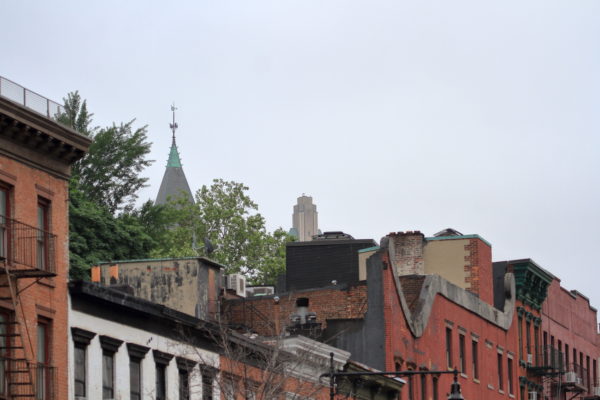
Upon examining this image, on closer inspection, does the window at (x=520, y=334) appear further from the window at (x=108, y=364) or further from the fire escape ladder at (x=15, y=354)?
the fire escape ladder at (x=15, y=354)

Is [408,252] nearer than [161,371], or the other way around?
[161,371]

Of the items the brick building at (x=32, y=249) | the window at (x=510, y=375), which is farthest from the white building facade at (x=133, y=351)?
the window at (x=510, y=375)

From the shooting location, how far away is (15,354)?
38.1 meters

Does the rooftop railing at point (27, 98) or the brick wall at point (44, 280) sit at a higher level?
the rooftop railing at point (27, 98)

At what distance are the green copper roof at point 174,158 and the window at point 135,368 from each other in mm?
106693

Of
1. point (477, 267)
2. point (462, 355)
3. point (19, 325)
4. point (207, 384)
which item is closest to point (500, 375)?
point (477, 267)

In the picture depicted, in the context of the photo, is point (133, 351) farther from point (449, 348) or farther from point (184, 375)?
point (449, 348)

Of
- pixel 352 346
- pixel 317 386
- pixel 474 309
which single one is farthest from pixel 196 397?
pixel 474 309

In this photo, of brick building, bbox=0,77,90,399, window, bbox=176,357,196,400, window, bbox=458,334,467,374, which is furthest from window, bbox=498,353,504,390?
brick building, bbox=0,77,90,399

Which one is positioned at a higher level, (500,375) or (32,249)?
(32,249)

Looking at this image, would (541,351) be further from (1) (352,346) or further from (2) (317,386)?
(2) (317,386)

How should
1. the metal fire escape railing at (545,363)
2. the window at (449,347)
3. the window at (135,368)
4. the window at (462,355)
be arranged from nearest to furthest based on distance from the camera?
the window at (135,368) < the window at (449,347) < the window at (462,355) < the metal fire escape railing at (545,363)

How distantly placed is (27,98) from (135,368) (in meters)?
8.29

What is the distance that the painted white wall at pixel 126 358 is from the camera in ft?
134
